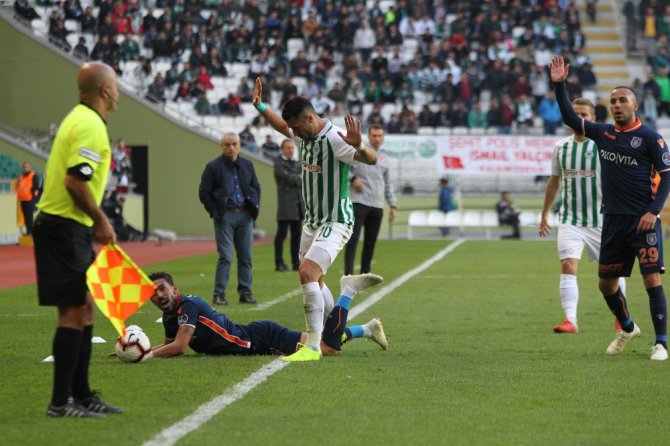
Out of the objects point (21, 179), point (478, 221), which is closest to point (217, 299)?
point (21, 179)

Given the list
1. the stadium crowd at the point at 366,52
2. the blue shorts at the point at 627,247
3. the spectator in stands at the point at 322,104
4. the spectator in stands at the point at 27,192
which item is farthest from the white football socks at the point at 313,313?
the spectator in stands at the point at 322,104

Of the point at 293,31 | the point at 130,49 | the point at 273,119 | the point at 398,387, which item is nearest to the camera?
the point at 398,387

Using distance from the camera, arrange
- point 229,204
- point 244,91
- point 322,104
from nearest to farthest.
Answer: point 229,204 < point 322,104 < point 244,91

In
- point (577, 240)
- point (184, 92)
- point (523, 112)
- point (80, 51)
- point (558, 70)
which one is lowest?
point (577, 240)

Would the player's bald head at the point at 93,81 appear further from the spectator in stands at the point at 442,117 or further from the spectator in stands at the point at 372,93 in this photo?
the spectator in stands at the point at 372,93

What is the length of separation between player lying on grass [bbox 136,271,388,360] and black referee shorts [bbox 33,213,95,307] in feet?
6.95

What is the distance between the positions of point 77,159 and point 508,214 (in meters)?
28.9

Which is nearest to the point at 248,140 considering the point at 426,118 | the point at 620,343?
the point at 426,118

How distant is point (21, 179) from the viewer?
28.7 metres

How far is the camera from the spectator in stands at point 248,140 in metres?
34.7

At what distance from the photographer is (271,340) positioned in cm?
930

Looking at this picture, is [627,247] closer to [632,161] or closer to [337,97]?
[632,161]

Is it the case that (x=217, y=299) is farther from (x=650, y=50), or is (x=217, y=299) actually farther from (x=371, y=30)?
(x=650, y=50)

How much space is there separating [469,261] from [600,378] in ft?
49.2
